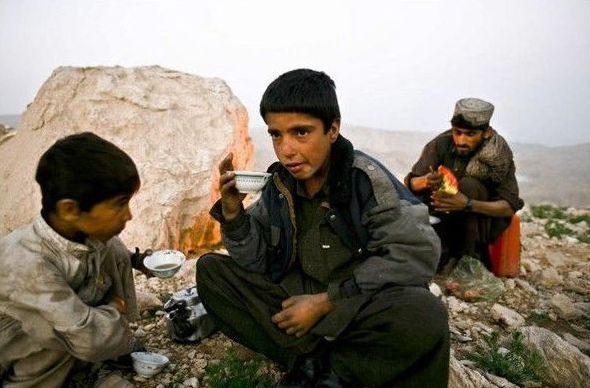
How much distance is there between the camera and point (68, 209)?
166 cm

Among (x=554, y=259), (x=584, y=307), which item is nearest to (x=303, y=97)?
(x=584, y=307)

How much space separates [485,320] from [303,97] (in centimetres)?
219

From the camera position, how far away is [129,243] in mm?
3674

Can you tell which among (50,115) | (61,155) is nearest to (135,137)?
(50,115)

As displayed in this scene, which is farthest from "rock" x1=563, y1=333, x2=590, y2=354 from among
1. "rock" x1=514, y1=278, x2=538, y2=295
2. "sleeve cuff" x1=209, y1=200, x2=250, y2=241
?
"sleeve cuff" x1=209, y1=200, x2=250, y2=241

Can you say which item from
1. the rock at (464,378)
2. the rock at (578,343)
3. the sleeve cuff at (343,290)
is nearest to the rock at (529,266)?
the rock at (578,343)

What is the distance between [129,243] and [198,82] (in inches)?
78.5

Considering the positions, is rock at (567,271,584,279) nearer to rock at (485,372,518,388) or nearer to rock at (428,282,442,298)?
rock at (428,282,442,298)

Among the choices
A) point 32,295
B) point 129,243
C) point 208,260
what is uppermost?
point 32,295

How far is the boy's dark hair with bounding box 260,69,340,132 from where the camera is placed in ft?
6.72

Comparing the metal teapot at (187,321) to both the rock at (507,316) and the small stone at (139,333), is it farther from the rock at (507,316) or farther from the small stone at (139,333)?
the rock at (507,316)

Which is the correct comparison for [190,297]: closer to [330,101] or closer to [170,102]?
[330,101]

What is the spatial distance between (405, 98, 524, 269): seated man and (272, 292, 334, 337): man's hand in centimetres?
169

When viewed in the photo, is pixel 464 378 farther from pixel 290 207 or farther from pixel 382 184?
pixel 290 207
